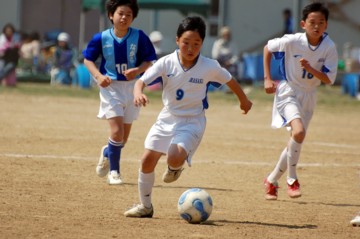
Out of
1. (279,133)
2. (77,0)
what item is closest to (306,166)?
(279,133)

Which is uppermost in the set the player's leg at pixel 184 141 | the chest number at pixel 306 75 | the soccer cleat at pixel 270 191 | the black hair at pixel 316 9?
the black hair at pixel 316 9

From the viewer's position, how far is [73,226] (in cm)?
765

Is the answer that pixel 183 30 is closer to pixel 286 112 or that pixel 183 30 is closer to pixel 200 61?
pixel 200 61

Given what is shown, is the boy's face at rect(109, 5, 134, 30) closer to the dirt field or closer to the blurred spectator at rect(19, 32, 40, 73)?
the dirt field

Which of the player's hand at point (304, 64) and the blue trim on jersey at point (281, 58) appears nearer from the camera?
the player's hand at point (304, 64)

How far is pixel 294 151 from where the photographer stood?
1002cm

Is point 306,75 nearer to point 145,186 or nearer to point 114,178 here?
point 114,178

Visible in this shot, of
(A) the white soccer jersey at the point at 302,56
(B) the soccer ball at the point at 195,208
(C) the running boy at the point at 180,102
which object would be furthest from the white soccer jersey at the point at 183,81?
(A) the white soccer jersey at the point at 302,56

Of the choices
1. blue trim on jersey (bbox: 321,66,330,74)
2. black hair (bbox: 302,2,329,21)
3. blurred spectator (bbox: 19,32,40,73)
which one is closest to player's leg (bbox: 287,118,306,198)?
blue trim on jersey (bbox: 321,66,330,74)

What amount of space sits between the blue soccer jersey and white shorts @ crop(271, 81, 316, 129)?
1.44m

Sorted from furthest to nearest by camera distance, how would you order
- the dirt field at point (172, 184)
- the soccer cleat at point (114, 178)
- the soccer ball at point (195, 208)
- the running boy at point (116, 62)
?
the running boy at point (116, 62), the soccer cleat at point (114, 178), the soccer ball at point (195, 208), the dirt field at point (172, 184)

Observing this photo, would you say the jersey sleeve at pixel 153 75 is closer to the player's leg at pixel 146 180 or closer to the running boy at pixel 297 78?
the player's leg at pixel 146 180

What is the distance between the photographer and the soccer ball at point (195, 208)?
26.5 feet

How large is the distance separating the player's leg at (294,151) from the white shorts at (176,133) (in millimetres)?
1739
